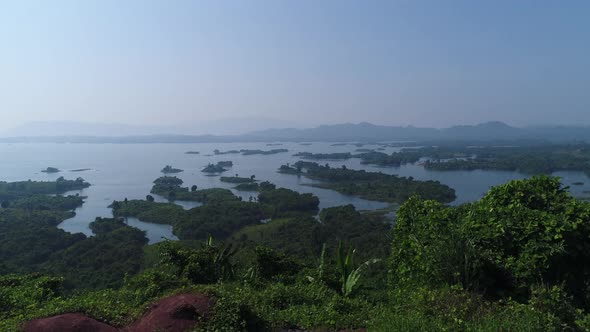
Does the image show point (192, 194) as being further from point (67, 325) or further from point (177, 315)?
point (177, 315)

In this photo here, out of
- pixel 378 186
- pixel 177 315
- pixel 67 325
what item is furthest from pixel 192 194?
pixel 177 315

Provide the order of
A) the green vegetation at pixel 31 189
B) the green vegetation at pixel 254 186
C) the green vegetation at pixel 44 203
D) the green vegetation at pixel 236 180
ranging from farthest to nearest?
1. the green vegetation at pixel 236 180
2. the green vegetation at pixel 254 186
3. the green vegetation at pixel 31 189
4. the green vegetation at pixel 44 203

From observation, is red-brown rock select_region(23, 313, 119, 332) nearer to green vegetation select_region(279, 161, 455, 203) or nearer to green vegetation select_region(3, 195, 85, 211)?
green vegetation select_region(279, 161, 455, 203)

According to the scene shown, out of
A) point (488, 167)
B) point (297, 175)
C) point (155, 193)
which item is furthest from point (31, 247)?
point (488, 167)

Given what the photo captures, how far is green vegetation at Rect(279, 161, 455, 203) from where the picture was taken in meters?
48.8

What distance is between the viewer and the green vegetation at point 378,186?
48.8 m

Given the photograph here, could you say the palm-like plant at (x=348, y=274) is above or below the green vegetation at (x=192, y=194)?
above

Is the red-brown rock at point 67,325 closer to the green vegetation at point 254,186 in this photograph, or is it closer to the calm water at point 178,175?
the calm water at point 178,175

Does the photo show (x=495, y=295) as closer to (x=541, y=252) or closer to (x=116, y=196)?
(x=541, y=252)

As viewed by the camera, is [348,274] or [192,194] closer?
[348,274]

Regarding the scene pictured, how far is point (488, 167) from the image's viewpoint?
250 feet

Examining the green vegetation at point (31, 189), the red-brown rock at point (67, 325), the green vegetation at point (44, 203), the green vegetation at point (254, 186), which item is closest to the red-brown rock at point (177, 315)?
the red-brown rock at point (67, 325)

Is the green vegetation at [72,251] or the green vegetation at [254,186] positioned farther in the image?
the green vegetation at [254,186]

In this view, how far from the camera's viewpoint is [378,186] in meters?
60.2
